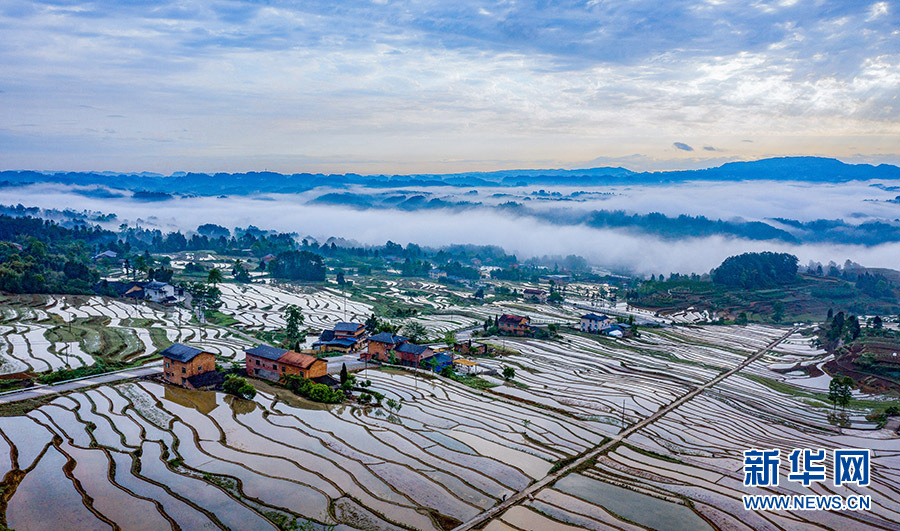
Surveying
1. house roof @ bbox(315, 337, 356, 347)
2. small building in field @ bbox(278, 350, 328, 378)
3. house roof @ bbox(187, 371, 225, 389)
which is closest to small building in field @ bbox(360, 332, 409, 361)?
house roof @ bbox(315, 337, 356, 347)

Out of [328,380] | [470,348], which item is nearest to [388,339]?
[470,348]


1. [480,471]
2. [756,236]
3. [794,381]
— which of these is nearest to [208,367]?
[480,471]

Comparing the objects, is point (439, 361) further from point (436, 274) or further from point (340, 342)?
point (436, 274)

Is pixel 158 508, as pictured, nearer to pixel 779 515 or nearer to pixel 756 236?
pixel 779 515

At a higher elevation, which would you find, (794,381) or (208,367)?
(208,367)

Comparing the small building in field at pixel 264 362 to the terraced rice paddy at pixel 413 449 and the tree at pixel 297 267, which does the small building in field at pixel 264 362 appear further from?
the tree at pixel 297 267

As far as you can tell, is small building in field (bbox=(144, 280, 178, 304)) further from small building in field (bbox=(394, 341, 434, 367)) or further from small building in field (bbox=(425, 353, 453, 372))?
small building in field (bbox=(425, 353, 453, 372))
